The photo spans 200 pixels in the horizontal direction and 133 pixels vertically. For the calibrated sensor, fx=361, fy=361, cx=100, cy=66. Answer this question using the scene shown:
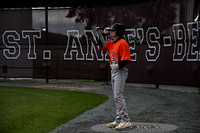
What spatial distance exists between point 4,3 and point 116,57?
54.7ft

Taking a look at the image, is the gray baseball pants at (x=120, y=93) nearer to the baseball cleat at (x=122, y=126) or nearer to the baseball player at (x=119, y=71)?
the baseball player at (x=119, y=71)

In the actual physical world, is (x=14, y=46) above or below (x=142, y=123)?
above

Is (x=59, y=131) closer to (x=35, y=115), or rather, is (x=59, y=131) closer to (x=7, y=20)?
(x=35, y=115)

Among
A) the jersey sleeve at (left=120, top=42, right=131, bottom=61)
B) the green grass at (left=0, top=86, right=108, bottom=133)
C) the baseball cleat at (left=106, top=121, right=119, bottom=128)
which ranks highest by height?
the jersey sleeve at (left=120, top=42, right=131, bottom=61)

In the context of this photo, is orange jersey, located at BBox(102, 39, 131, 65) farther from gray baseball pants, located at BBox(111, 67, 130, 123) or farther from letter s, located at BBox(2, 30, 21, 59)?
letter s, located at BBox(2, 30, 21, 59)

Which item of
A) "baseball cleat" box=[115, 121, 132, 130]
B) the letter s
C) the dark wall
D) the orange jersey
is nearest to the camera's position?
"baseball cleat" box=[115, 121, 132, 130]

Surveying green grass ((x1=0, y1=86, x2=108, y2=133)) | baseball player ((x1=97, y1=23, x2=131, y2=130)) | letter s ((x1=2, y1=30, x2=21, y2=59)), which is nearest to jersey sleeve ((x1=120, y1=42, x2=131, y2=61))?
baseball player ((x1=97, y1=23, x2=131, y2=130))

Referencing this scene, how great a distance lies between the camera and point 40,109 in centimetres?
861

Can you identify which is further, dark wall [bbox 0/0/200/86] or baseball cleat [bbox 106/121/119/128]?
dark wall [bbox 0/0/200/86]

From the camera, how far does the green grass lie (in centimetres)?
650

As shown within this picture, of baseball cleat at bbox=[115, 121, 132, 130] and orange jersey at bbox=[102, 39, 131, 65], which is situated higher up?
orange jersey at bbox=[102, 39, 131, 65]

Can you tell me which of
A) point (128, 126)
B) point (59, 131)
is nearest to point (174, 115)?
point (128, 126)

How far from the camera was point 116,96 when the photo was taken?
630cm

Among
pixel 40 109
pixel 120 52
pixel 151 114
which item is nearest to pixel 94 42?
pixel 40 109
